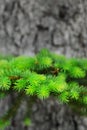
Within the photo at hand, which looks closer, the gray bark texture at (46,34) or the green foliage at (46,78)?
the green foliage at (46,78)

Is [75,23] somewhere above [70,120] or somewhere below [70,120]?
above

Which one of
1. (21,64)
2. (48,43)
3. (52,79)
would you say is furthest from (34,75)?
(48,43)

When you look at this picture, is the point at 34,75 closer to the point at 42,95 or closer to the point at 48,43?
the point at 42,95

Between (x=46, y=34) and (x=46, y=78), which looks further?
(x=46, y=34)

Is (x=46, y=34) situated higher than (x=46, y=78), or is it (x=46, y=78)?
(x=46, y=34)
